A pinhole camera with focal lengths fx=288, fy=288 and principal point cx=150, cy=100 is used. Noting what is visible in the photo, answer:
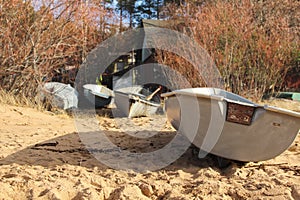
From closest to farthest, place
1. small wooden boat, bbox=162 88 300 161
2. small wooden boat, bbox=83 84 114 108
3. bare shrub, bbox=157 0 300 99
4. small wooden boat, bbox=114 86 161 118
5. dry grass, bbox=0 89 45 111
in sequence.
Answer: small wooden boat, bbox=162 88 300 161 → dry grass, bbox=0 89 45 111 → small wooden boat, bbox=114 86 161 118 → bare shrub, bbox=157 0 300 99 → small wooden boat, bbox=83 84 114 108

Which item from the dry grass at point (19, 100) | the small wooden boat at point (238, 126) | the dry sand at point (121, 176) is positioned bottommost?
the dry sand at point (121, 176)

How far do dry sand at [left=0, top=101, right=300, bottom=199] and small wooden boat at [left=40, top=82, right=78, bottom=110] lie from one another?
3273mm

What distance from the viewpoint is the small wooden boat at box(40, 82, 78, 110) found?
7.67 meters

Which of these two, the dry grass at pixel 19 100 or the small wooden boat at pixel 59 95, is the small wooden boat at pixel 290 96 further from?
the dry grass at pixel 19 100

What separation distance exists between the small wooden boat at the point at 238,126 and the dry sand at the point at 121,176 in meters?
0.22

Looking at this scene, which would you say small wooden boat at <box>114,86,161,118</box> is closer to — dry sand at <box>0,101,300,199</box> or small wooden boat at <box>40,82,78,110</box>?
small wooden boat at <box>40,82,78,110</box>

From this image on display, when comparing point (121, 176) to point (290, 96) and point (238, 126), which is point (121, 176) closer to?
point (238, 126)

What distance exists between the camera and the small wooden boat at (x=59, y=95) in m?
7.67

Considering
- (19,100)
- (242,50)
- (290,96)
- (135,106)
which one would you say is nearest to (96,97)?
(135,106)

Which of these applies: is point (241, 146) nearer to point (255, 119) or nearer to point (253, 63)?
point (255, 119)

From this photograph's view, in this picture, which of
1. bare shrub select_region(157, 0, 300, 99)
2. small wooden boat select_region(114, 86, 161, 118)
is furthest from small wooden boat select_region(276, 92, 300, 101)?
small wooden boat select_region(114, 86, 161, 118)

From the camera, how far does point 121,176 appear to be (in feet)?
9.52

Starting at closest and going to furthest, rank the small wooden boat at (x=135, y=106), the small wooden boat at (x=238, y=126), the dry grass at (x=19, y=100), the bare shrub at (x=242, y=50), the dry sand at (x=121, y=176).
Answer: the dry sand at (x=121, y=176) → the small wooden boat at (x=238, y=126) → the dry grass at (x=19, y=100) → the small wooden boat at (x=135, y=106) → the bare shrub at (x=242, y=50)

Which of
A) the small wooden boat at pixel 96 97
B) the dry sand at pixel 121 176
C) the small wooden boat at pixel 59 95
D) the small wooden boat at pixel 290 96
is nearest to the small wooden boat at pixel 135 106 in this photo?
the small wooden boat at pixel 96 97
